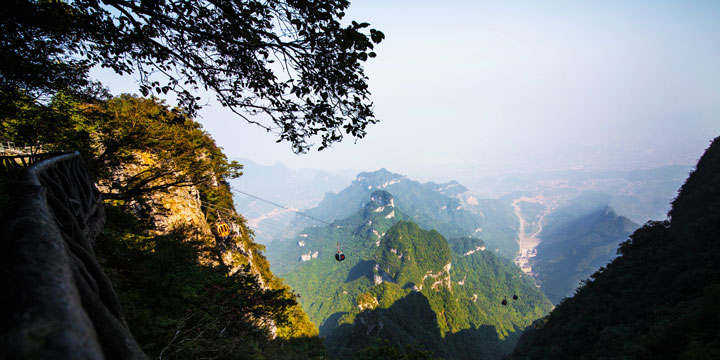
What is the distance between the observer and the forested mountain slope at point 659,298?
35.2ft

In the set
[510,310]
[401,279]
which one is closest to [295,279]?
[401,279]

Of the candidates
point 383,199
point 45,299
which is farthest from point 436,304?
point 383,199

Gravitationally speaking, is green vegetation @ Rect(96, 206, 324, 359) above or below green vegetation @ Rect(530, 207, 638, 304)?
above

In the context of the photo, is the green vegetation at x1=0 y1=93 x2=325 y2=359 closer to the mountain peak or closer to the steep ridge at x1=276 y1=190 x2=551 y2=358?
the steep ridge at x1=276 y1=190 x2=551 y2=358

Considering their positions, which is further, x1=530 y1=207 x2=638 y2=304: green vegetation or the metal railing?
x1=530 y1=207 x2=638 y2=304: green vegetation

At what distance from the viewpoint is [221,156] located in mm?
16969

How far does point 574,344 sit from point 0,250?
90.3 ft

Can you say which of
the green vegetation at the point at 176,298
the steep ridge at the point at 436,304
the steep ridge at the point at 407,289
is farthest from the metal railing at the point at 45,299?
Result: the steep ridge at the point at 436,304

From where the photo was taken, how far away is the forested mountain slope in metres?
10.7

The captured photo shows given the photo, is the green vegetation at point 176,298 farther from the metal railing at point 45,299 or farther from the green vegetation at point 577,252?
the green vegetation at point 577,252

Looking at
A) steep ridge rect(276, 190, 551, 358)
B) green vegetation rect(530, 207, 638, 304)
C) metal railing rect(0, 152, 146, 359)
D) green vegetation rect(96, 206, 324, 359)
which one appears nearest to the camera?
metal railing rect(0, 152, 146, 359)

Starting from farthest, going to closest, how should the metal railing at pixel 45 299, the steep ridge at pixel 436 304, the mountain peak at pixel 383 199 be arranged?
the mountain peak at pixel 383 199
the steep ridge at pixel 436 304
the metal railing at pixel 45 299

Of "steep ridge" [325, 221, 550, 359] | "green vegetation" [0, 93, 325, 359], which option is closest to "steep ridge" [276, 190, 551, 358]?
"steep ridge" [325, 221, 550, 359]

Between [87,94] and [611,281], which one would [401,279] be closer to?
A: [611,281]
